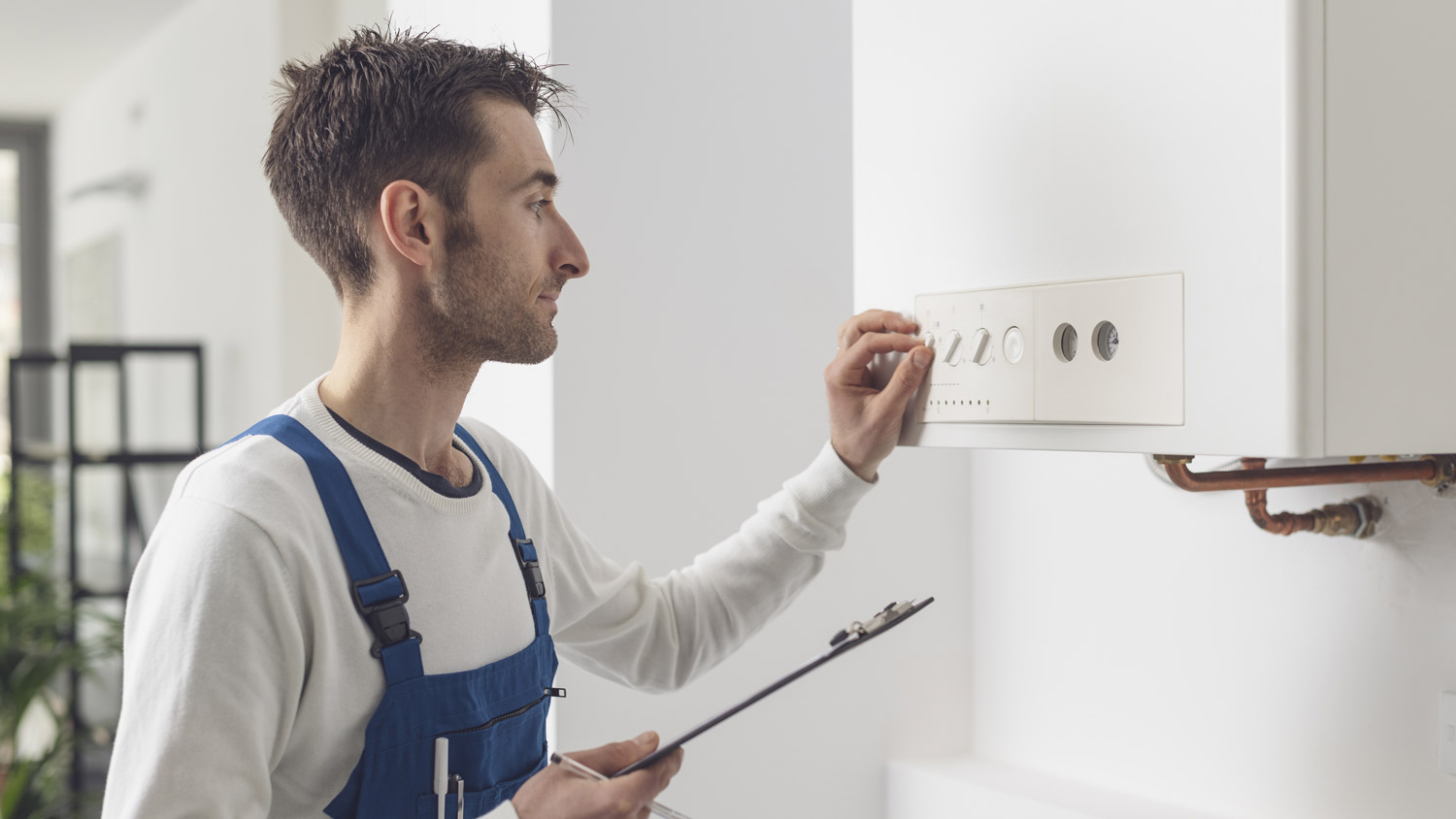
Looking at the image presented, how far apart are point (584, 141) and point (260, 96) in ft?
4.72

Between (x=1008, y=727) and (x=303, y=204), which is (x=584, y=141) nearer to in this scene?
(x=303, y=204)

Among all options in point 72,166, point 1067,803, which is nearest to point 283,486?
point 1067,803

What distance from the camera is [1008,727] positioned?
168 centimetres

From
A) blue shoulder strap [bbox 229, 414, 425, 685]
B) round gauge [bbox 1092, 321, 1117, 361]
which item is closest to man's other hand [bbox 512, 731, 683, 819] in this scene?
blue shoulder strap [bbox 229, 414, 425, 685]

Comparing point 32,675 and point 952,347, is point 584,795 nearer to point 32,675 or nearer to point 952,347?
point 952,347

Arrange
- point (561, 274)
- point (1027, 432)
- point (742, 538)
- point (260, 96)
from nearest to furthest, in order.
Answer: point (1027, 432) < point (561, 274) < point (742, 538) < point (260, 96)

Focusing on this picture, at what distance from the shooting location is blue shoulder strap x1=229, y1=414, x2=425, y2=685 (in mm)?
901

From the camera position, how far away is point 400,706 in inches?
35.7

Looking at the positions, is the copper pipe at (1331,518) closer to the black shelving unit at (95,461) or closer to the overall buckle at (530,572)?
the overall buckle at (530,572)

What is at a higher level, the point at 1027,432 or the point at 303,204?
the point at 303,204

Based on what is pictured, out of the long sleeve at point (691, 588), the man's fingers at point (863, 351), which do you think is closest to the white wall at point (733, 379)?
the long sleeve at point (691, 588)

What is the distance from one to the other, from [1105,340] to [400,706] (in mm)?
606

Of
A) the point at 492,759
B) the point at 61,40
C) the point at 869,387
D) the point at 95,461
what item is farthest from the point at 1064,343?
the point at 61,40

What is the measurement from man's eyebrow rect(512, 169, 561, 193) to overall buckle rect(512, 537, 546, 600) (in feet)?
1.04
